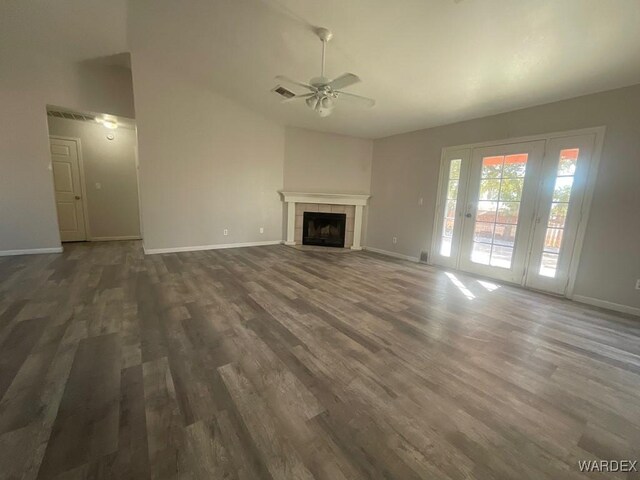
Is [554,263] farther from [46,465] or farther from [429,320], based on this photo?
[46,465]

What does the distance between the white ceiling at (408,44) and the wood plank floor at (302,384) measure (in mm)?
2661

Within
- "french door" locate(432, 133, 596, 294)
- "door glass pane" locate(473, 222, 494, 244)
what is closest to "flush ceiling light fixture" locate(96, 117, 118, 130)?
"french door" locate(432, 133, 596, 294)

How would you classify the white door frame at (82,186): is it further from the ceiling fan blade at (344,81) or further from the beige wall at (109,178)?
the ceiling fan blade at (344,81)

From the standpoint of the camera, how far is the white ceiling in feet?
7.51

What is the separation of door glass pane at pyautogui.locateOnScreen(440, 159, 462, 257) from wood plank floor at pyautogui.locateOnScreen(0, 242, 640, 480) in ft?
5.55

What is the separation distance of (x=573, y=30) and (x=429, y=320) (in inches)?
114

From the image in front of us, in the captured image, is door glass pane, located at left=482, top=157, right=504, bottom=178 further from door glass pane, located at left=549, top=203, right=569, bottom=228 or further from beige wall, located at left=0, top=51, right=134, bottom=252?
beige wall, located at left=0, top=51, right=134, bottom=252

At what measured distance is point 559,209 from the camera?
3.42m

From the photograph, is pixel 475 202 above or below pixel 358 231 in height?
above

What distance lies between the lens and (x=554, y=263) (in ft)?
11.5

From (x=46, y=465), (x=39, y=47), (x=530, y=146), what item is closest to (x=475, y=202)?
(x=530, y=146)

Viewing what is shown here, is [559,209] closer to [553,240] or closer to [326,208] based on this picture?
[553,240]

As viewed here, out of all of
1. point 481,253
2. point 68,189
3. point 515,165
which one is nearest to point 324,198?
point 481,253

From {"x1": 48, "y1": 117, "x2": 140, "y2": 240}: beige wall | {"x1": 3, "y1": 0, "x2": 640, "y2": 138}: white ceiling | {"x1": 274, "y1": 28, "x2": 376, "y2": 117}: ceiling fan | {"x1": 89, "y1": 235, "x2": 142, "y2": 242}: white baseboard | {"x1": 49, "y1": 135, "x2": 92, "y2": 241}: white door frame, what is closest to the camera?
{"x1": 3, "y1": 0, "x2": 640, "y2": 138}: white ceiling
